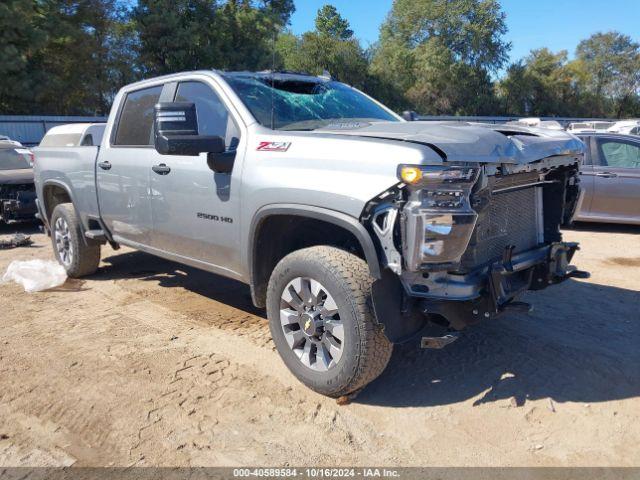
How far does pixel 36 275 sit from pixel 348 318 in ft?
14.6

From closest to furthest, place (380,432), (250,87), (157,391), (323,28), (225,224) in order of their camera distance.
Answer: (380,432)
(157,391)
(225,224)
(250,87)
(323,28)

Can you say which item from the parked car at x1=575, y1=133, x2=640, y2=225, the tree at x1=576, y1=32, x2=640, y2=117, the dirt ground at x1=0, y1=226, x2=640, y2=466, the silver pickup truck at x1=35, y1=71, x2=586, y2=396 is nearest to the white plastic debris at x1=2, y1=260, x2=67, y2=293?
the dirt ground at x1=0, y1=226, x2=640, y2=466

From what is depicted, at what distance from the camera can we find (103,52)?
1242 inches

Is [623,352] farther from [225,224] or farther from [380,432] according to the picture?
[225,224]

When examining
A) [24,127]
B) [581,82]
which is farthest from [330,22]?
[24,127]

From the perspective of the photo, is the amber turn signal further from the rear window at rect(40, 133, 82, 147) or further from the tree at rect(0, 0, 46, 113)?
the tree at rect(0, 0, 46, 113)

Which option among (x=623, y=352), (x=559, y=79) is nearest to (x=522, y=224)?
(x=623, y=352)

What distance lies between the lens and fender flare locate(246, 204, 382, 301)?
309 cm

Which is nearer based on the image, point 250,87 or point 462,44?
point 250,87

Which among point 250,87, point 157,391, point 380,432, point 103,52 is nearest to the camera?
point 380,432

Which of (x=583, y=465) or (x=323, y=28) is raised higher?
(x=323, y=28)

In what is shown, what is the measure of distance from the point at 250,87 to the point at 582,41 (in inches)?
2467

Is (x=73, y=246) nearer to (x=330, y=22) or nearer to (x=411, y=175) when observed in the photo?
(x=411, y=175)

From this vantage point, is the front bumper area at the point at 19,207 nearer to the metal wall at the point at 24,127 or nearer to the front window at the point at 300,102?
the front window at the point at 300,102
